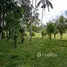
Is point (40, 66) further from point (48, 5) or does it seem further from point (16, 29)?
point (48, 5)

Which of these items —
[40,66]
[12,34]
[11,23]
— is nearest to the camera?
[40,66]

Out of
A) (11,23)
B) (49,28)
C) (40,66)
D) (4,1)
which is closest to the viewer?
(40,66)

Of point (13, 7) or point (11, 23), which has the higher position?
point (13, 7)

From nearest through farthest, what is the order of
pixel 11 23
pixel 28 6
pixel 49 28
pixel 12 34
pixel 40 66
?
pixel 40 66
pixel 12 34
pixel 11 23
pixel 49 28
pixel 28 6

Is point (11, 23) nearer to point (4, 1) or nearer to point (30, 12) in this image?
point (4, 1)

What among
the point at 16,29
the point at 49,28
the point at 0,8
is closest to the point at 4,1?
the point at 0,8

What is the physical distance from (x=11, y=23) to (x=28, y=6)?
1517 cm

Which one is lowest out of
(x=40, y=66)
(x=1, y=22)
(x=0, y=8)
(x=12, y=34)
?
(x=40, y=66)

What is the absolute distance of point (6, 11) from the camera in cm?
3050

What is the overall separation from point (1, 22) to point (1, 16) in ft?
3.81

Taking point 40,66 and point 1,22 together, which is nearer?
point 40,66

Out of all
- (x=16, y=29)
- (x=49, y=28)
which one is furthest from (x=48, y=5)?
(x=16, y=29)

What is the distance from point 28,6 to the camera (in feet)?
135

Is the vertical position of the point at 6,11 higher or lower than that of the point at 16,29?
higher
